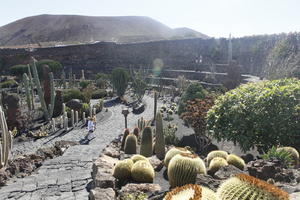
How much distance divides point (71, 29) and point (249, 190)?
95223 millimetres

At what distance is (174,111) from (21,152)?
10972mm

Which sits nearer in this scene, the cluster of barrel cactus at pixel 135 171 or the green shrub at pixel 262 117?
the cluster of barrel cactus at pixel 135 171

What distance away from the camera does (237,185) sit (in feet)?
10.8

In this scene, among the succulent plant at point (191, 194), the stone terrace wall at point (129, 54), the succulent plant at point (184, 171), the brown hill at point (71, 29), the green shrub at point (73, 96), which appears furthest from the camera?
the brown hill at point (71, 29)

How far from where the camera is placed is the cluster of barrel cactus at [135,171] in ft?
20.3

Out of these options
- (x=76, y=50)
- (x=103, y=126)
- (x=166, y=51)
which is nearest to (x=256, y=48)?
(x=166, y=51)

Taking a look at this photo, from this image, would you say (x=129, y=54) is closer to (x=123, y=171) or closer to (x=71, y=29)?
(x=123, y=171)

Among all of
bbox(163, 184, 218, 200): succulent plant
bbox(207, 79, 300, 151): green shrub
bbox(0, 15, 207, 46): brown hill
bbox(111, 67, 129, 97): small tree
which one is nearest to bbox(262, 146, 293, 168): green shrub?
bbox(207, 79, 300, 151): green shrub

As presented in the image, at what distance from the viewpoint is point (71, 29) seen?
91.5m

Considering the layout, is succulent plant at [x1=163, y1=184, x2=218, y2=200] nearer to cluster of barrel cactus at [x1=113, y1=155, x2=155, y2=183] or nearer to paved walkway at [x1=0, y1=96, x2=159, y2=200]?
cluster of barrel cactus at [x1=113, y1=155, x2=155, y2=183]

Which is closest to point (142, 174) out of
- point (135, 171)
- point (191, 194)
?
point (135, 171)

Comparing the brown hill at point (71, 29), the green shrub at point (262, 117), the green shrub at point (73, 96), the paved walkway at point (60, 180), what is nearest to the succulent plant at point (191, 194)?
the paved walkway at point (60, 180)

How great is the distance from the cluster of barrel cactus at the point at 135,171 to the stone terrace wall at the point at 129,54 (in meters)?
30.0

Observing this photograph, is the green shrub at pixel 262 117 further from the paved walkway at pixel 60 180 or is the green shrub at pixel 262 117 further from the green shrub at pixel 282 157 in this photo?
the paved walkway at pixel 60 180
